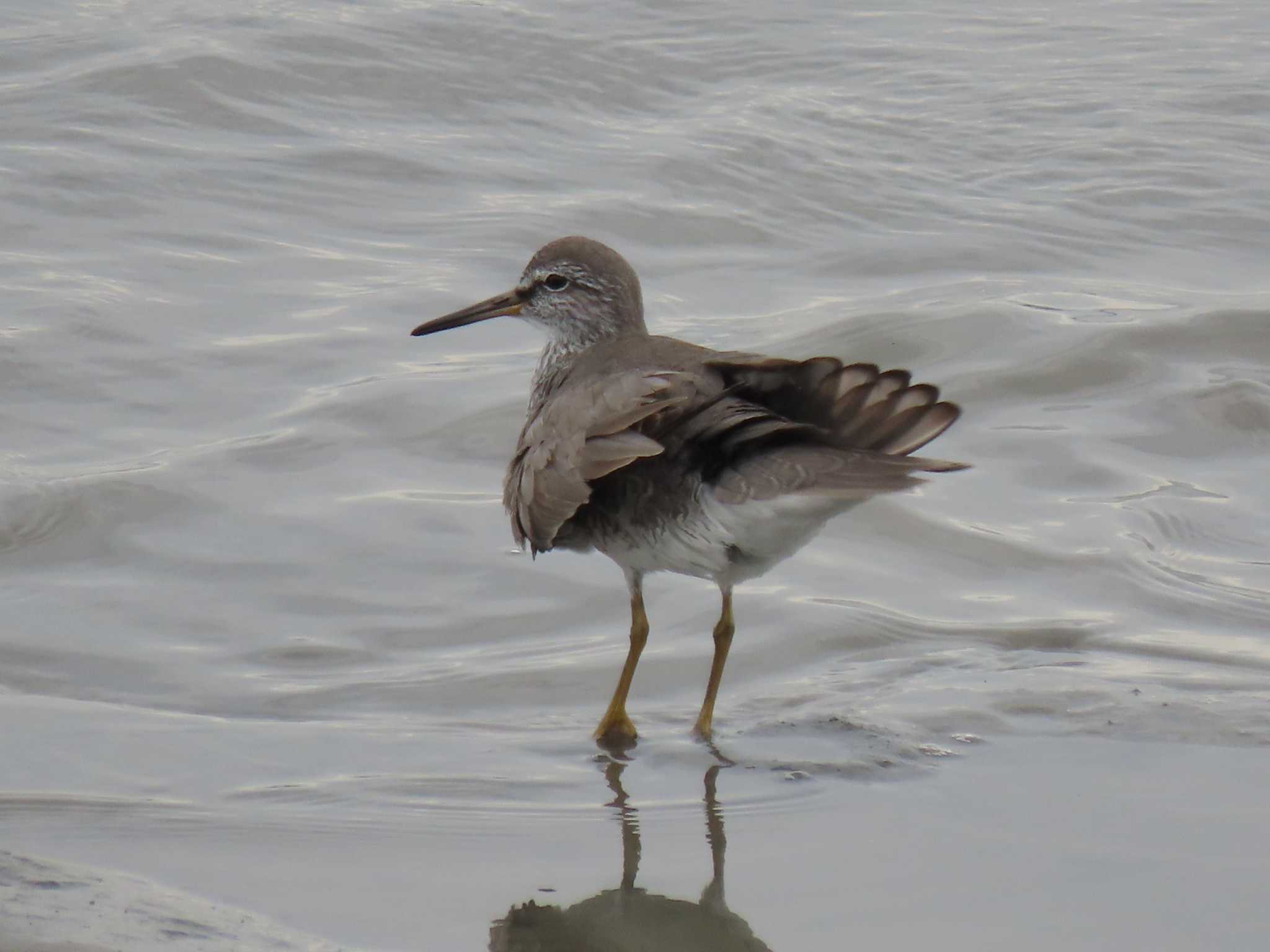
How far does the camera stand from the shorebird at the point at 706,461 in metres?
4.44

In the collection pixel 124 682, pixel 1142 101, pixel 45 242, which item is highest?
pixel 1142 101

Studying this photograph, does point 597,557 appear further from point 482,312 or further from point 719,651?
point 719,651

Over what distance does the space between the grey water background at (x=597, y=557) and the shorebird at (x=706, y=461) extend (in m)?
0.23

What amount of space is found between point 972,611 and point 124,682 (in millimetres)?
2879

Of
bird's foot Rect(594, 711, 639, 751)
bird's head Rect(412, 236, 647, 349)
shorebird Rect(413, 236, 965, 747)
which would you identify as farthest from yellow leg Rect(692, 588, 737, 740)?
bird's head Rect(412, 236, 647, 349)

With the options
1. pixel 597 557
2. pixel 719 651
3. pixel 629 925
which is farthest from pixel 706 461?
pixel 597 557

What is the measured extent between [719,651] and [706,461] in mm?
847

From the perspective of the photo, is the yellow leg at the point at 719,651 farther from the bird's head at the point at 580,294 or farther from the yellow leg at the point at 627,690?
the bird's head at the point at 580,294

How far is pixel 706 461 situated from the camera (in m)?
4.73

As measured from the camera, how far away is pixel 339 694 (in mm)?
5375

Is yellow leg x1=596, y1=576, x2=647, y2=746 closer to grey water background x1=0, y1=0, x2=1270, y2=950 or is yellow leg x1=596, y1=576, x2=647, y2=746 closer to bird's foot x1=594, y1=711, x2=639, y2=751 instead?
bird's foot x1=594, y1=711, x2=639, y2=751

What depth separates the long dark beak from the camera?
629 cm

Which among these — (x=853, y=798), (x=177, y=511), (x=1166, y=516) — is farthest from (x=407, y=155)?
(x=853, y=798)

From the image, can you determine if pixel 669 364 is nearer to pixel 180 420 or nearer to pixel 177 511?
pixel 177 511
